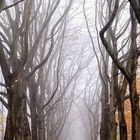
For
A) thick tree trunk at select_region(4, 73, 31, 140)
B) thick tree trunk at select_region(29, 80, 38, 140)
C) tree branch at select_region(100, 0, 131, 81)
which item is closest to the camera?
tree branch at select_region(100, 0, 131, 81)

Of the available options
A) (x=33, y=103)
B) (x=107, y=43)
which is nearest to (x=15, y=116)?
(x=107, y=43)

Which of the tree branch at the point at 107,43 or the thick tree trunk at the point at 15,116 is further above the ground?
the tree branch at the point at 107,43

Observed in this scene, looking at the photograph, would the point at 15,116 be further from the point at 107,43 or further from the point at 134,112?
the point at 107,43

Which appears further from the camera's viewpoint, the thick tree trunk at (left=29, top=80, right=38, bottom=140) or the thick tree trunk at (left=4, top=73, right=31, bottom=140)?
the thick tree trunk at (left=29, top=80, right=38, bottom=140)

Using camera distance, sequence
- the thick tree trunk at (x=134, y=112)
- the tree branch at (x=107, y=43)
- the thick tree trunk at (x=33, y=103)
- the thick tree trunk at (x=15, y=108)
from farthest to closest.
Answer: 1. the thick tree trunk at (x=33, y=103)
2. the thick tree trunk at (x=15, y=108)
3. the thick tree trunk at (x=134, y=112)
4. the tree branch at (x=107, y=43)

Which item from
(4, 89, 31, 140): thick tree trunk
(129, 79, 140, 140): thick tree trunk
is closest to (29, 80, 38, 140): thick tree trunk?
(4, 89, 31, 140): thick tree trunk

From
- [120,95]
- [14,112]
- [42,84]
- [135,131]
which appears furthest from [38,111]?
[135,131]

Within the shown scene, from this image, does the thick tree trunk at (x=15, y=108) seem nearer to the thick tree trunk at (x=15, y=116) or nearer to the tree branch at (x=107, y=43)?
the thick tree trunk at (x=15, y=116)

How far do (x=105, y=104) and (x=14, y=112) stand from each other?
13.2 ft

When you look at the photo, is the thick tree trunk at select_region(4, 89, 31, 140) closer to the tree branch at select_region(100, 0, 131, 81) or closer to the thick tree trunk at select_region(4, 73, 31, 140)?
the thick tree trunk at select_region(4, 73, 31, 140)

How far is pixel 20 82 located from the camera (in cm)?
641

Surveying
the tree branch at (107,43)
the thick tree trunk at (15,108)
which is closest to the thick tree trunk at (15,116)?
the thick tree trunk at (15,108)

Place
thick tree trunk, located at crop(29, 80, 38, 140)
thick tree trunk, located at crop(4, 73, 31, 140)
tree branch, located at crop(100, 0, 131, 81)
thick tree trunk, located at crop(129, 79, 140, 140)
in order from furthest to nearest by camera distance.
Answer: thick tree trunk, located at crop(29, 80, 38, 140), thick tree trunk, located at crop(4, 73, 31, 140), thick tree trunk, located at crop(129, 79, 140, 140), tree branch, located at crop(100, 0, 131, 81)

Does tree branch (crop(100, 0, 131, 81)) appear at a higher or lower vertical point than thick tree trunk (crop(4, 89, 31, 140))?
higher
